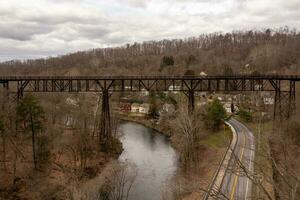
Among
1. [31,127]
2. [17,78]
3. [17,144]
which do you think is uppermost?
[17,78]

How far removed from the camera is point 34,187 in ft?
97.1

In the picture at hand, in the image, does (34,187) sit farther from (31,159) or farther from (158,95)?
(158,95)

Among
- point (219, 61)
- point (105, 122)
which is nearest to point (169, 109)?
point (105, 122)

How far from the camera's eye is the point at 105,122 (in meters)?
42.3

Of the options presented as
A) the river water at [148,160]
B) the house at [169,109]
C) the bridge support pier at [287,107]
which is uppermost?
the bridge support pier at [287,107]

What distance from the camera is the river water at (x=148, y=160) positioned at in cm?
2912

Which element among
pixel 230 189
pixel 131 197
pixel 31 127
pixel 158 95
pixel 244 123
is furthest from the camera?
pixel 158 95

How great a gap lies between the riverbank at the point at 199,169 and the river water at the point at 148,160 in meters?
1.15

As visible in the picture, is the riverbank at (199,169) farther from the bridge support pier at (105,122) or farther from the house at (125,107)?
the house at (125,107)

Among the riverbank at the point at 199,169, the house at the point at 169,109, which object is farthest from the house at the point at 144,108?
the riverbank at the point at 199,169

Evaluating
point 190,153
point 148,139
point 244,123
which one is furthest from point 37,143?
point 244,123

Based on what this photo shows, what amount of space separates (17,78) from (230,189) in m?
32.1

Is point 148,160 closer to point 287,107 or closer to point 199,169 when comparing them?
point 199,169

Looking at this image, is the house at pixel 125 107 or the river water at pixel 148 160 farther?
the house at pixel 125 107
